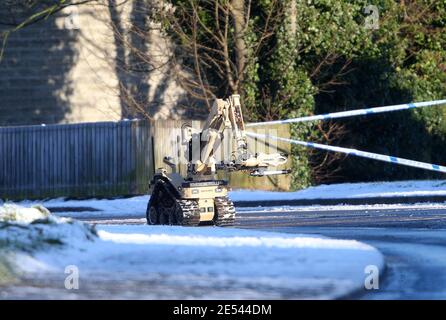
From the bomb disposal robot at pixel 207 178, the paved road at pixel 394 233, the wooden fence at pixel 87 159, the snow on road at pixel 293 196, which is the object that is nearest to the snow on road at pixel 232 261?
the paved road at pixel 394 233

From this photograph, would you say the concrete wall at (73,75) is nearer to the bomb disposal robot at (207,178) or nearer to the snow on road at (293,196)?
the snow on road at (293,196)

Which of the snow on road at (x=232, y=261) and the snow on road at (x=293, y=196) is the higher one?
the snow on road at (x=293, y=196)

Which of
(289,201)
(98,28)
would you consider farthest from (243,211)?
(98,28)

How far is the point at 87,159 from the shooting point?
92.4ft

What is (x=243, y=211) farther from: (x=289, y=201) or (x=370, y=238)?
(x=370, y=238)

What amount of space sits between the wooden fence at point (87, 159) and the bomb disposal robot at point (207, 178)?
8.75 meters

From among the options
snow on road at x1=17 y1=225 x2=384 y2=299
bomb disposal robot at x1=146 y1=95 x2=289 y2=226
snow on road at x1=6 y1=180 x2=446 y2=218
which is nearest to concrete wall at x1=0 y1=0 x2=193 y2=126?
snow on road at x1=6 y1=180 x2=446 y2=218

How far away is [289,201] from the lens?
77.6 feet

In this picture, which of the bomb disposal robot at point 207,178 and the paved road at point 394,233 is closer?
the paved road at point 394,233

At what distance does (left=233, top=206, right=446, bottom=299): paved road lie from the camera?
1029 centimetres

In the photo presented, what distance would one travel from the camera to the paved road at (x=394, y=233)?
10.3 meters

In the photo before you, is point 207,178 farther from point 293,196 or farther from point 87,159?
point 87,159

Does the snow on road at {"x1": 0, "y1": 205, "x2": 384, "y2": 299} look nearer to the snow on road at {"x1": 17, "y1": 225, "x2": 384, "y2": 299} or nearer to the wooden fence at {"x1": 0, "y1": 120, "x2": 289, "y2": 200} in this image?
the snow on road at {"x1": 17, "y1": 225, "x2": 384, "y2": 299}

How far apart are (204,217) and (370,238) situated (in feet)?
11.1
